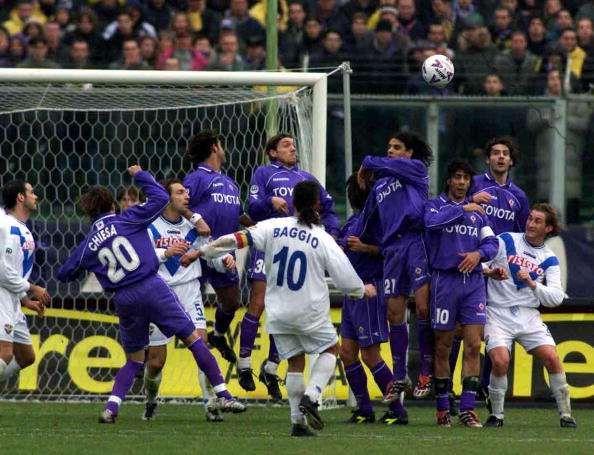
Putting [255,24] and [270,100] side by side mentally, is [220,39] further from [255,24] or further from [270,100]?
[270,100]

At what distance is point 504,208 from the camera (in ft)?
43.8

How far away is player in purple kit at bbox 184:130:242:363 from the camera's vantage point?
1359 cm

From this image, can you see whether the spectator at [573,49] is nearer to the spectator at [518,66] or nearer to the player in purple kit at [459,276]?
the spectator at [518,66]

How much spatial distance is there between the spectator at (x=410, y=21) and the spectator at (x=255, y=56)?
2143 millimetres

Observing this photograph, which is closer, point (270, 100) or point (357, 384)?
point (357, 384)

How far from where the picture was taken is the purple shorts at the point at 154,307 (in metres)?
12.3

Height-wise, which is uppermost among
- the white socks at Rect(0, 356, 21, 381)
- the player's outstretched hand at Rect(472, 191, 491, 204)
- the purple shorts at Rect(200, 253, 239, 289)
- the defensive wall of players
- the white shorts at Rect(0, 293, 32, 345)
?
the player's outstretched hand at Rect(472, 191, 491, 204)

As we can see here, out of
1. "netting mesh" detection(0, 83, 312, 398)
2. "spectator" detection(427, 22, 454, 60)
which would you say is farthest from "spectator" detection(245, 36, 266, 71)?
"netting mesh" detection(0, 83, 312, 398)

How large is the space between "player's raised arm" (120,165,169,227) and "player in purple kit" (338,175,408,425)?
5.60 feet

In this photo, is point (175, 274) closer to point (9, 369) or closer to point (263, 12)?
point (9, 369)

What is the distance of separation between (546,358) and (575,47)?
873cm

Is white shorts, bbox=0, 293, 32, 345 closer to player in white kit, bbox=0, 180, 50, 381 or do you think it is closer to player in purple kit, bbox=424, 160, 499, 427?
player in white kit, bbox=0, 180, 50, 381

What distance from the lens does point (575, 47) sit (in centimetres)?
2034

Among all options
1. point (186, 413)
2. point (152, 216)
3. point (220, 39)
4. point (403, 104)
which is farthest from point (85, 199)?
point (220, 39)
